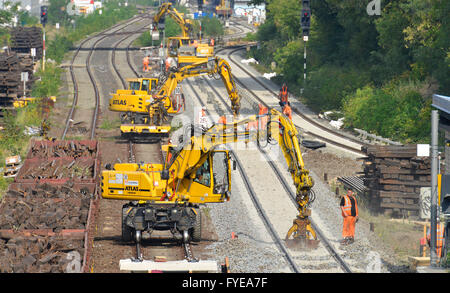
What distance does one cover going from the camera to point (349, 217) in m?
21.4

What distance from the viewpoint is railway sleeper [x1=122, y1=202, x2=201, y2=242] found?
21.0 m

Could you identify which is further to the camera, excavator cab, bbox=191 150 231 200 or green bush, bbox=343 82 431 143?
green bush, bbox=343 82 431 143

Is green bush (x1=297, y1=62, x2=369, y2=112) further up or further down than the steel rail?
further up

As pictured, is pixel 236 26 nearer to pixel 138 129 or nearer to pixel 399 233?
pixel 138 129

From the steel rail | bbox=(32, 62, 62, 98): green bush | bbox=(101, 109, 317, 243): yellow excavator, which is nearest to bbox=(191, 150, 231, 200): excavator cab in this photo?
bbox=(101, 109, 317, 243): yellow excavator

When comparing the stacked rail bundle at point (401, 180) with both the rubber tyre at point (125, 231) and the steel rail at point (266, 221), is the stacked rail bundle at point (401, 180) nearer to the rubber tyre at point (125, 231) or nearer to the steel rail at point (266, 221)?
the steel rail at point (266, 221)

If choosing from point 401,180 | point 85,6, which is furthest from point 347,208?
point 85,6

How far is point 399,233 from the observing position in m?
22.8

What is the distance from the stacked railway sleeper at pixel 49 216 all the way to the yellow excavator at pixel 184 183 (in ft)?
3.94

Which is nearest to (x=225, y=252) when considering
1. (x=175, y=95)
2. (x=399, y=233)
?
(x=399, y=233)

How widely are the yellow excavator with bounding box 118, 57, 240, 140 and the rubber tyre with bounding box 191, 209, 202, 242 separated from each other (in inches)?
579

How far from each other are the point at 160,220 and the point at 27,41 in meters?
48.4

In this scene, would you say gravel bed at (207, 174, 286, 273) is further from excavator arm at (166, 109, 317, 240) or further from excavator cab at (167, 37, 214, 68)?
excavator cab at (167, 37, 214, 68)

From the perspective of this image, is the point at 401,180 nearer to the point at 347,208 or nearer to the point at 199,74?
the point at 347,208
